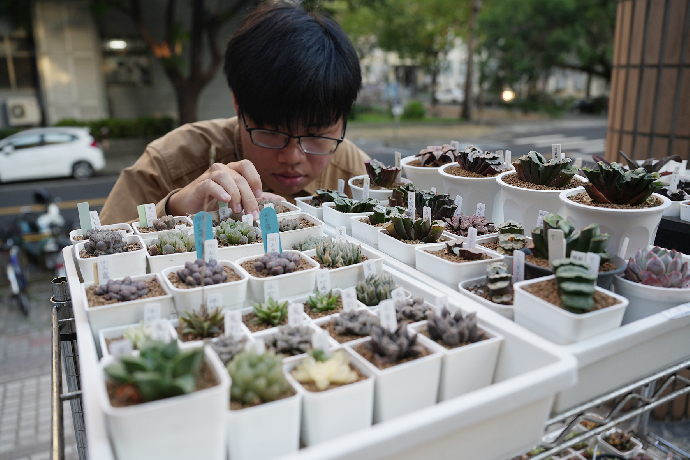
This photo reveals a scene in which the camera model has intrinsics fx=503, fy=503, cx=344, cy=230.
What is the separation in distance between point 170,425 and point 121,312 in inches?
15.6

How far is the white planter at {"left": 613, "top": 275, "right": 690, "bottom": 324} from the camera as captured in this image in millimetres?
1019

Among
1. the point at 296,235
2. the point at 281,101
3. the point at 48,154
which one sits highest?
the point at 281,101

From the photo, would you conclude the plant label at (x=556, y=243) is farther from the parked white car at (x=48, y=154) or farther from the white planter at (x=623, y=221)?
the parked white car at (x=48, y=154)

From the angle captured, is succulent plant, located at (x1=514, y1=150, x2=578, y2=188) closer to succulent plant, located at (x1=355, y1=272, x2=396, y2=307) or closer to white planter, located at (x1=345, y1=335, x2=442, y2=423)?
succulent plant, located at (x1=355, y1=272, x2=396, y2=307)

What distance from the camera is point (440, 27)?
17828 mm

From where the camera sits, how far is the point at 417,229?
1335 millimetres

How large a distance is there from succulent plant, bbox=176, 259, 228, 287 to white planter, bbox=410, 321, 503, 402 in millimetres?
487

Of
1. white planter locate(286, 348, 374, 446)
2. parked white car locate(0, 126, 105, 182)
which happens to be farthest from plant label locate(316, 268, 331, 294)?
parked white car locate(0, 126, 105, 182)

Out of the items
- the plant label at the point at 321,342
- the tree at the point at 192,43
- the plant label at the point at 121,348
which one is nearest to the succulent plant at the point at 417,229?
the plant label at the point at 321,342

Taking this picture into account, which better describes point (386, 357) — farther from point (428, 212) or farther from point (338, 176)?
point (338, 176)

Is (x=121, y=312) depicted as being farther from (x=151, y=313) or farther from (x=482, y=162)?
(x=482, y=162)

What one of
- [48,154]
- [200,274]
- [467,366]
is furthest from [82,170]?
[467,366]

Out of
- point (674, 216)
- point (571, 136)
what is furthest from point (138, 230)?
point (571, 136)

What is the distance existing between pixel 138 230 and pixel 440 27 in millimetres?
18281
